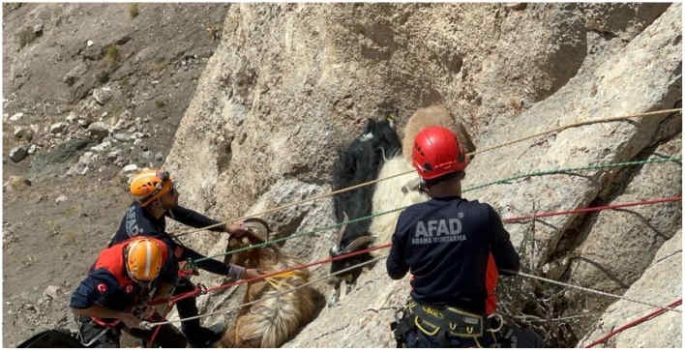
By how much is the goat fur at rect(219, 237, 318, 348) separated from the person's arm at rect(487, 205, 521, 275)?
3034mm

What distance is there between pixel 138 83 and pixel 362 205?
39.9 ft

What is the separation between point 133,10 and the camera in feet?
63.7

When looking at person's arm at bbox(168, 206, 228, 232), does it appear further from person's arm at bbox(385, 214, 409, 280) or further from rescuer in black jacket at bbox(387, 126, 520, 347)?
rescuer in black jacket at bbox(387, 126, 520, 347)

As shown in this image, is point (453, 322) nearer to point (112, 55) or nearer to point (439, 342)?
point (439, 342)

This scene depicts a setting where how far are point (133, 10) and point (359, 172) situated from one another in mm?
14099

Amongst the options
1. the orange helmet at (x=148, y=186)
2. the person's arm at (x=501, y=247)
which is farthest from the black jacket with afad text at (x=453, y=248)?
the orange helmet at (x=148, y=186)

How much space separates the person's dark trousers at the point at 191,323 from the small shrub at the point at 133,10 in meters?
14.8

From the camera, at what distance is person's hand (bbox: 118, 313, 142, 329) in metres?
4.70

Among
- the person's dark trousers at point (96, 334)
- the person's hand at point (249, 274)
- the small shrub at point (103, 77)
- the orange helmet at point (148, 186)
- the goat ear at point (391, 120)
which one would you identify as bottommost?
the small shrub at point (103, 77)

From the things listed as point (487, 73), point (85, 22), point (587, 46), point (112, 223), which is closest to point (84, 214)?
point (112, 223)

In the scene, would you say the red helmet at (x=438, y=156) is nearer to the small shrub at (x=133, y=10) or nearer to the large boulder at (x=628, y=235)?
the large boulder at (x=628, y=235)

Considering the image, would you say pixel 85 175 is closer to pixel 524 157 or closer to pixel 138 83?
pixel 138 83

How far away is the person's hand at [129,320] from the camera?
4.70m

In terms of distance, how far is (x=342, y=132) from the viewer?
7.44m
